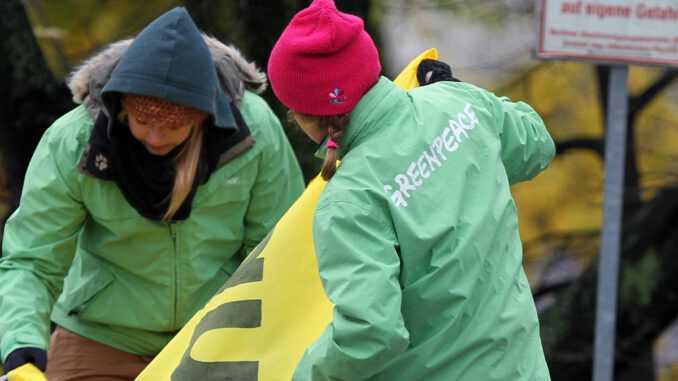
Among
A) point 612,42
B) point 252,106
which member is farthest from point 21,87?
point 612,42

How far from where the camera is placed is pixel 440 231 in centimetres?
287

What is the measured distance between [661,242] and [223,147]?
552 cm

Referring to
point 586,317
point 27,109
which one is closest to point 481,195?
point 27,109

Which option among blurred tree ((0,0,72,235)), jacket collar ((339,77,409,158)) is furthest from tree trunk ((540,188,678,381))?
jacket collar ((339,77,409,158))

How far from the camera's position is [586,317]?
349 inches

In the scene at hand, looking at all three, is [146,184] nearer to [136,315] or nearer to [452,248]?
[136,315]

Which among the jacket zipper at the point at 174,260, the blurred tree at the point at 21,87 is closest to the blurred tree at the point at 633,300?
the blurred tree at the point at 21,87

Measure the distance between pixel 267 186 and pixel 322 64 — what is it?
45.9 inches

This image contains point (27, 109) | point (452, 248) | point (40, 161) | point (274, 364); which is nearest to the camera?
point (452, 248)

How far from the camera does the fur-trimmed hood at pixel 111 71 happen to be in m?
3.80

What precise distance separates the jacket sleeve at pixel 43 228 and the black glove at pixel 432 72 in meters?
1.08

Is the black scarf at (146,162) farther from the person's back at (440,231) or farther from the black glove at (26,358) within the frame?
the person's back at (440,231)

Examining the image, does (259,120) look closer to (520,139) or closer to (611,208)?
(520,139)

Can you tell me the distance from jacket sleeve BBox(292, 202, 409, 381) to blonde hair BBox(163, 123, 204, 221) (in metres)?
1.10
